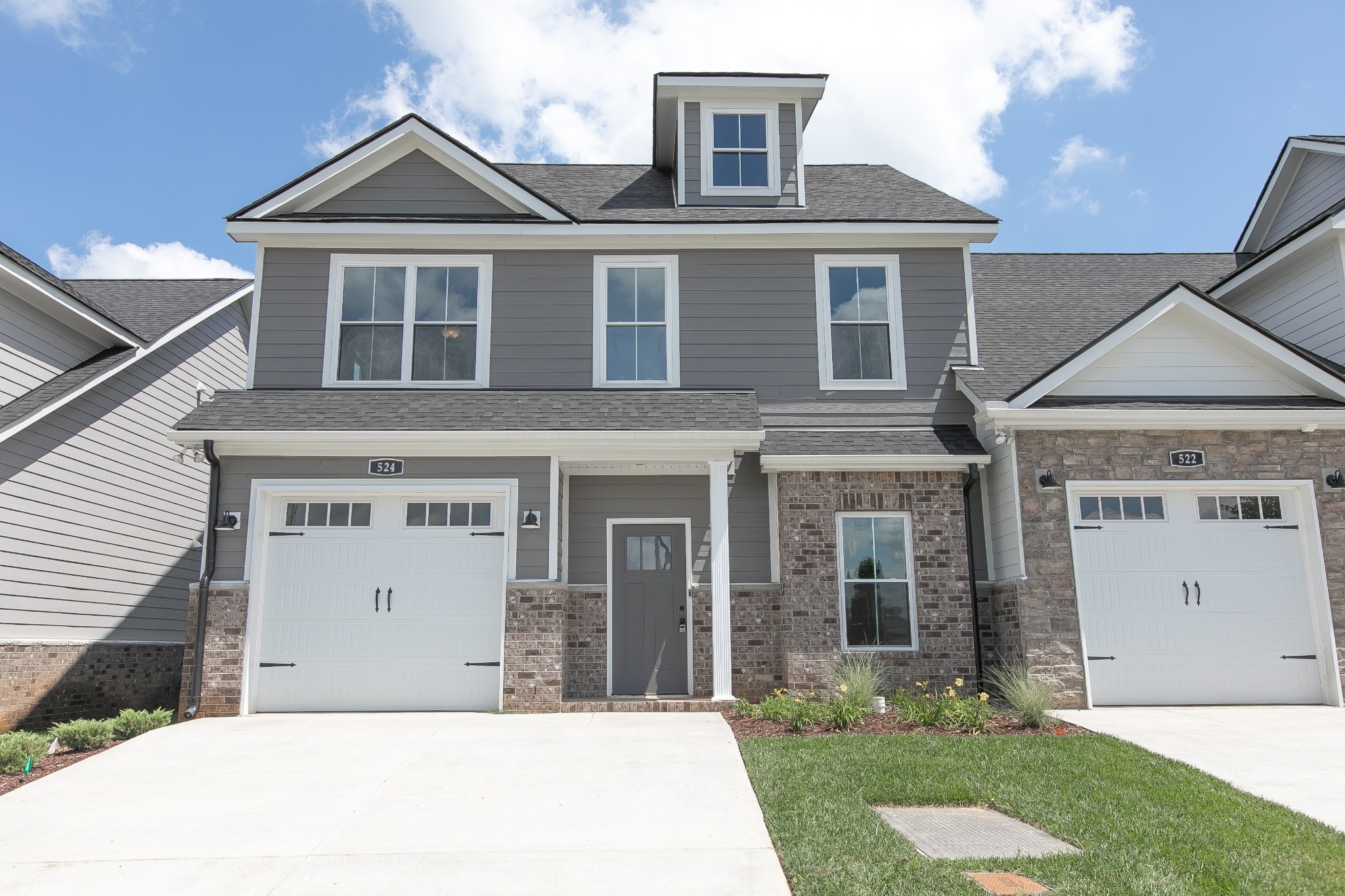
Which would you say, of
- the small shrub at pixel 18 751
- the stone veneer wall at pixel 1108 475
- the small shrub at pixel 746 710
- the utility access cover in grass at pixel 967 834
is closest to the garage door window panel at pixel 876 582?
the stone veneer wall at pixel 1108 475

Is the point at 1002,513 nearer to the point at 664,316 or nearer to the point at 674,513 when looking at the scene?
the point at 674,513

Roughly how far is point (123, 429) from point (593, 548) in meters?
7.02

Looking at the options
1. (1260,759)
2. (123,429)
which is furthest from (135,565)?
(1260,759)

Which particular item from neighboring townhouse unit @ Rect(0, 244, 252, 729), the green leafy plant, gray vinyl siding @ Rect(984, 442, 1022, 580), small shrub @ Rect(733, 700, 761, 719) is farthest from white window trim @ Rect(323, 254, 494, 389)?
the green leafy plant

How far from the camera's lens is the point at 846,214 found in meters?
12.8

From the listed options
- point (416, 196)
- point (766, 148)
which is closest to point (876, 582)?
point (766, 148)

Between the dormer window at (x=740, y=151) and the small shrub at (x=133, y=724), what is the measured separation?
368 inches

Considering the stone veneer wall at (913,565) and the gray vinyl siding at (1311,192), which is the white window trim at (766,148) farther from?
the gray vinyl siding at (1311,192)

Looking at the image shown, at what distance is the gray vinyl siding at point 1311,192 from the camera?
1370cm

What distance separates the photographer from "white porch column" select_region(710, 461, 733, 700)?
10516 millimetres

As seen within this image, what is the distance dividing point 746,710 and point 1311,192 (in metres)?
11.7

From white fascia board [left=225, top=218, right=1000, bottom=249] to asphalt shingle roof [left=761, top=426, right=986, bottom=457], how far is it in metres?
2.53

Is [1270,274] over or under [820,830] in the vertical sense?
over

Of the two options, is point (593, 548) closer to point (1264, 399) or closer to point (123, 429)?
point (123, 429)
